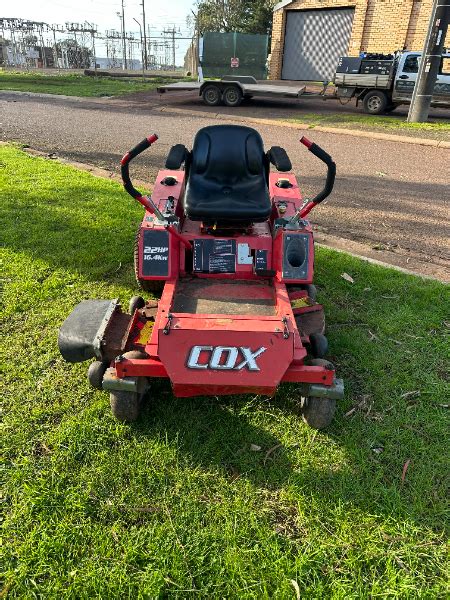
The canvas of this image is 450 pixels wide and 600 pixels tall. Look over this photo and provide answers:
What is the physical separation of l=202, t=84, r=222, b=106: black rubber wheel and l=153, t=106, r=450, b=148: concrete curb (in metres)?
1.23

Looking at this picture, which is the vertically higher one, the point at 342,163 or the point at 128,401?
the point at 128,401

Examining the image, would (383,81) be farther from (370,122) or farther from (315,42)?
(315,42)

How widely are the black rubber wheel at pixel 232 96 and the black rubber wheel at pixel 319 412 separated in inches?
535

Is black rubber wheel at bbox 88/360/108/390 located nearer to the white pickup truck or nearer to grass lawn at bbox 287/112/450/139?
grass lawn at bbox 287/112/450/139

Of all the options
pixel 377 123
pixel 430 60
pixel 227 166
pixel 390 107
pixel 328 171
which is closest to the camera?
pixel 328 171

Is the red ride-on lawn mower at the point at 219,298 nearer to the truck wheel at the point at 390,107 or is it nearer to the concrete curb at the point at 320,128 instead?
the concrete curb at the point at 320,128

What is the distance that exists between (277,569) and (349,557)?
0.97ft

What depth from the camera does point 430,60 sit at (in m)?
10.3

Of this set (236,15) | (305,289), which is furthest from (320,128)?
(236,15)

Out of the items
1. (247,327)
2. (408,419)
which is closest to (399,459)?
(408,419)

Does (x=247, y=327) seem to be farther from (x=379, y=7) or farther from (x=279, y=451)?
(x=379, y=7)

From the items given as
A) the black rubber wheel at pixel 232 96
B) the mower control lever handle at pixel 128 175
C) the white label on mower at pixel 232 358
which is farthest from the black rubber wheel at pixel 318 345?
the black rubber wheel at pixel 232 96

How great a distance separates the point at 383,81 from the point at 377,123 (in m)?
2.28

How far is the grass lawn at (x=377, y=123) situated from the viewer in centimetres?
1051
